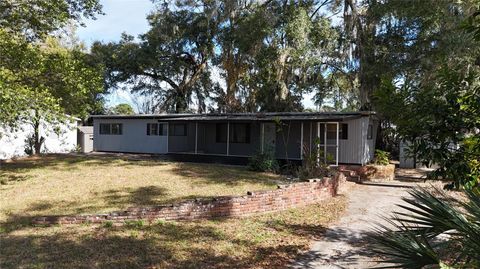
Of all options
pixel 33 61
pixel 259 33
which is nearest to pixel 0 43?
pixel 33 61

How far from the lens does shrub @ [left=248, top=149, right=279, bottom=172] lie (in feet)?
49.5

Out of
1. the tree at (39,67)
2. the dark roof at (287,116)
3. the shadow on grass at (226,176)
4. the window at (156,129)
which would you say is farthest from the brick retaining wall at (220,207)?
the window at (156,129)

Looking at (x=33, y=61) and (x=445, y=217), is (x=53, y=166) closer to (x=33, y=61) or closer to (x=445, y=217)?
(x=33, y=61)

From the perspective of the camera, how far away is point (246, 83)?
26.0 meters

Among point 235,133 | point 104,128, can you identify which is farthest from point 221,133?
point 104,128

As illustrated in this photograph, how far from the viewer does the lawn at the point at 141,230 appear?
565 cm

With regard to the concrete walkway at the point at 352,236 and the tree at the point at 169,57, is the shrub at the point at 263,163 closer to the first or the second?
the concrete walkway at the point at 352,236

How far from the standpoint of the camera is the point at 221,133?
20078 millimetres

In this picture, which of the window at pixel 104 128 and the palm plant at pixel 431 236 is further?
the window at pixel 104 128

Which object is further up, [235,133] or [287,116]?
[287,116]

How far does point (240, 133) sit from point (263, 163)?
442 cm

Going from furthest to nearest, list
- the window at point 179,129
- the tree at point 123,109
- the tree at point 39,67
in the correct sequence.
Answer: the tree at point 123,109 → the window at point 179,129 → the tree at point 39,67

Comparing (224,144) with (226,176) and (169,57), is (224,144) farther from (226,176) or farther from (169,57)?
(169,57)

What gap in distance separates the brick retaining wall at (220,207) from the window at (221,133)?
9.70 m
